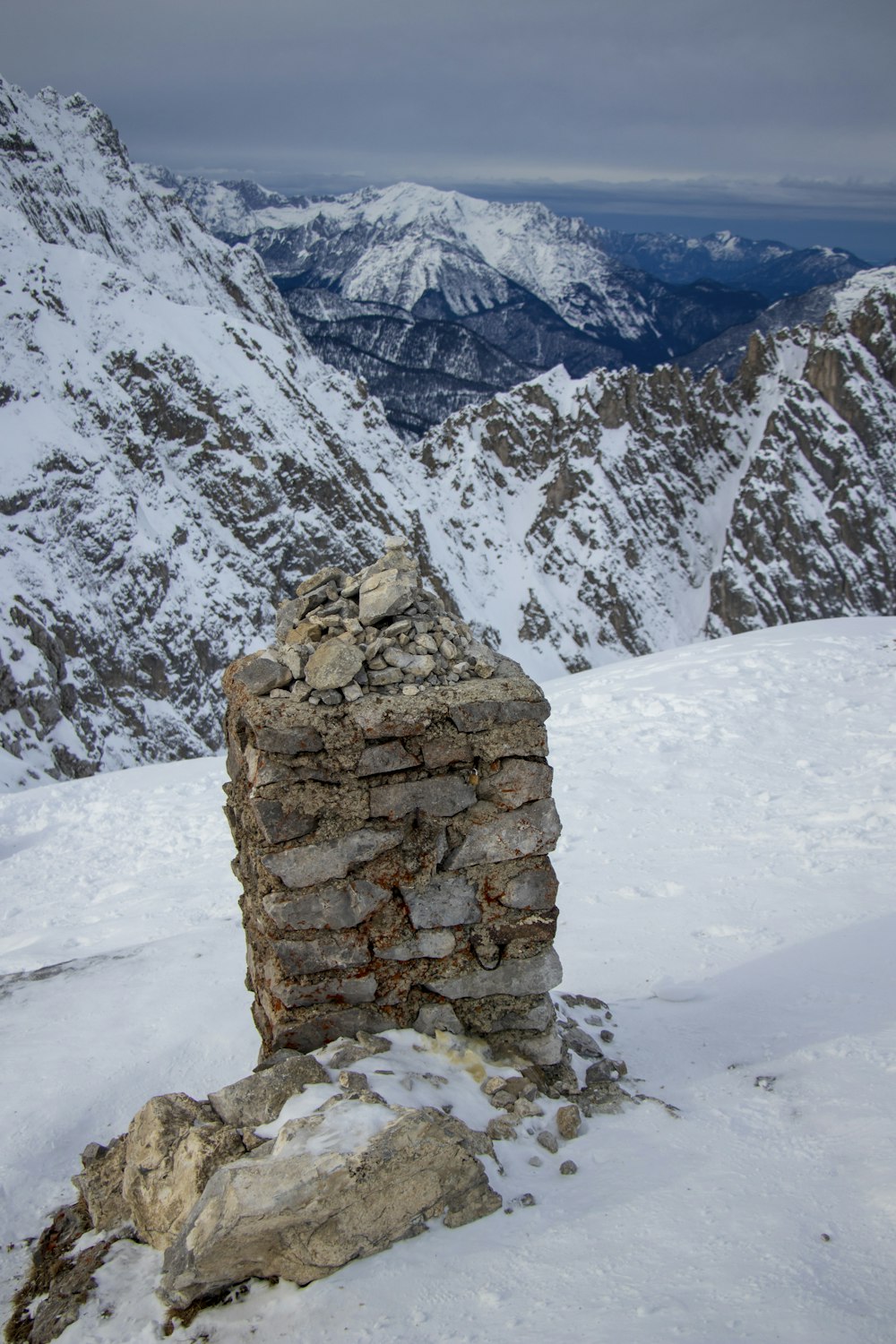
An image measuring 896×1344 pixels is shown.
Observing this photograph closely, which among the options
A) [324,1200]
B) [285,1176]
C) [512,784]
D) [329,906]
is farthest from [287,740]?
[324,1200]

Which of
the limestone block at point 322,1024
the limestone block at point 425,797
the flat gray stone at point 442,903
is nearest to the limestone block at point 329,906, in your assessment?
the flat gray stone at point 442,903

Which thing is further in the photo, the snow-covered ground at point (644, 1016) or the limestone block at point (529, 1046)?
the limestone block at point (529, 1046)

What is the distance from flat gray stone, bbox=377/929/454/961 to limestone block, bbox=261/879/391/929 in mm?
379

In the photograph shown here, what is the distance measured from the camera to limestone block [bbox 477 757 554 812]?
278 inches

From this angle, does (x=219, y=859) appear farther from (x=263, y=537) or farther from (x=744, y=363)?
(x=744, y=363)

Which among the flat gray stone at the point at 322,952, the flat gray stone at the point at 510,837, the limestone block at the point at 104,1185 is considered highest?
the flat gray stone at the point at 510,837

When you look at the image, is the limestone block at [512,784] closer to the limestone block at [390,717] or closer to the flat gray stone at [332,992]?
the limestone block at [390,717]

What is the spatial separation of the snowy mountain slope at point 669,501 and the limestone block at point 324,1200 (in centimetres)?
12415

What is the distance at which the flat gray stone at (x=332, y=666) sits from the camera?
22.0 feet

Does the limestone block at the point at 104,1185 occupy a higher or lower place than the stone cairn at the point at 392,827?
lower

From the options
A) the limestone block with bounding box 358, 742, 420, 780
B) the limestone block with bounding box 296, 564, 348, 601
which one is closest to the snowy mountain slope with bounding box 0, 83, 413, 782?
the limestone block with bounding box 296, 564, 348, 601

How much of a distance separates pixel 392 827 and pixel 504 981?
5.20 feet

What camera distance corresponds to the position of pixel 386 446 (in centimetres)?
13775

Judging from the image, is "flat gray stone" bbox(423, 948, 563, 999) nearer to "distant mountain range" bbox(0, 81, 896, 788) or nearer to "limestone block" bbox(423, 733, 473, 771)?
"limestone block" bbox(423, 733, 473, 771)
